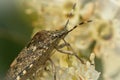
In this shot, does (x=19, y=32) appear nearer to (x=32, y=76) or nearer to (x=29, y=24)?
(x=29, y=24)

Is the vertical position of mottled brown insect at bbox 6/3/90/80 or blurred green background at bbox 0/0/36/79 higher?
blurred green background at bbox 0/0/36/79

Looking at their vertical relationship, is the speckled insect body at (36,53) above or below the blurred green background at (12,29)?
below

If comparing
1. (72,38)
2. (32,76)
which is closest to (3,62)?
(32,76)

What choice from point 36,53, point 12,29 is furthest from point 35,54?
point 12,29
